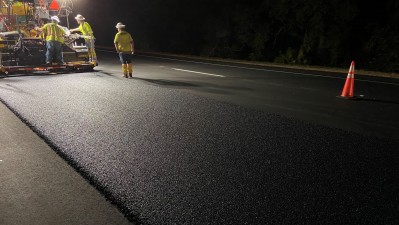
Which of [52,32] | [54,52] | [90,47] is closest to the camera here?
[52,32]

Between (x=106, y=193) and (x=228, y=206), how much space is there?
4.01ft

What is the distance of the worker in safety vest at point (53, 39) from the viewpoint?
12.6 m

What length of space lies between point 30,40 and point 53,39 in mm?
1050

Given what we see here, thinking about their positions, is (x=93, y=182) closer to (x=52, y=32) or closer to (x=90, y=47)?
(x=52, y=32)

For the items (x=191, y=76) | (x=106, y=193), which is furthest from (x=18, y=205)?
(x=191, y=76)

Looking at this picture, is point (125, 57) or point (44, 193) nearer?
point (44, 193)

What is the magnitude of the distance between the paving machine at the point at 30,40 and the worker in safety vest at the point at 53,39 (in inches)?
13.3

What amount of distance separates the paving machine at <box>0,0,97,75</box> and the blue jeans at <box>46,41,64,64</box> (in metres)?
0.25

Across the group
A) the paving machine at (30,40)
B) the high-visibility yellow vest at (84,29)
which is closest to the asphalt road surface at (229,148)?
the paving machine at (30,40)

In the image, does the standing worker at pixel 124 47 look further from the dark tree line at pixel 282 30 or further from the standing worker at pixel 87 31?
the dark tree line at pixel 282 30

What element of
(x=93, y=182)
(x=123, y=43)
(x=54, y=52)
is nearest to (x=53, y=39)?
(x=54, y=52)

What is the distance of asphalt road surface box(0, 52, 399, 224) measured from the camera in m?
3.33

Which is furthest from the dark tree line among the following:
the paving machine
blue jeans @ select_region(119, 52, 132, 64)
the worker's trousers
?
A: the paving machine

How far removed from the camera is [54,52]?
13070mm
